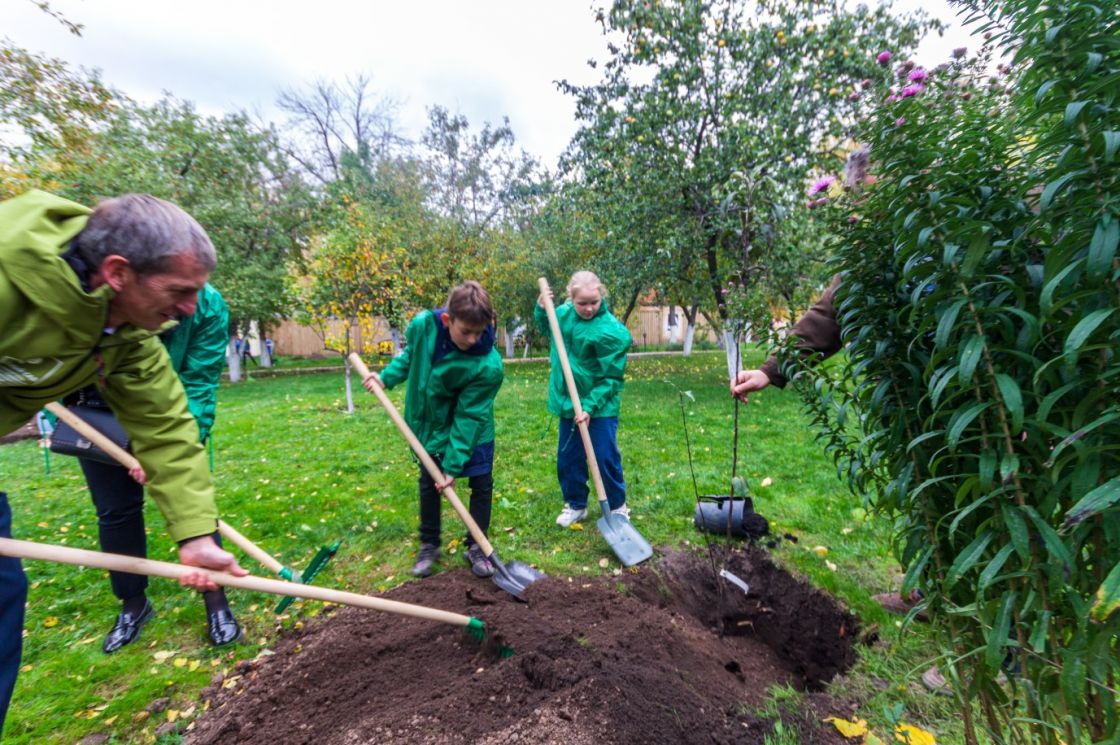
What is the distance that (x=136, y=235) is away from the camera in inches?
62.2

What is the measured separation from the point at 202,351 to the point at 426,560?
1888mm

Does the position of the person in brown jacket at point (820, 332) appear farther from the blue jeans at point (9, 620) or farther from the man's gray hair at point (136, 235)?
the blue jeans at point (9, 620)

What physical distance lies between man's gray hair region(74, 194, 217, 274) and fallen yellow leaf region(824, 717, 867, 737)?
108 inches

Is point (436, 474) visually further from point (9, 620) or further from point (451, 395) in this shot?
point (9, 620)

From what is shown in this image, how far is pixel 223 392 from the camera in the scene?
1480 centimetres

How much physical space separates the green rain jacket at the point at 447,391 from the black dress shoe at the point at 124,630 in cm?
185

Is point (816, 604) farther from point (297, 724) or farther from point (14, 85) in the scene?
point (14, 85)

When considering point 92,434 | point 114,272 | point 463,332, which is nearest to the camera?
point 114,272

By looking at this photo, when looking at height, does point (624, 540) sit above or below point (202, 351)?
below

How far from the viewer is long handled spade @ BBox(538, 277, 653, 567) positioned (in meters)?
3.50

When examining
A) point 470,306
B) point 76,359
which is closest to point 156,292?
point 76,359

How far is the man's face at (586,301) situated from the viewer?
4113mm

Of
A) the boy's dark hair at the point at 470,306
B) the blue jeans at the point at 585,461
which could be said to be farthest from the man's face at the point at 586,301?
the boy's dark hair at the point at 470,306

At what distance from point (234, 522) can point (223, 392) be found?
12.2 metres
